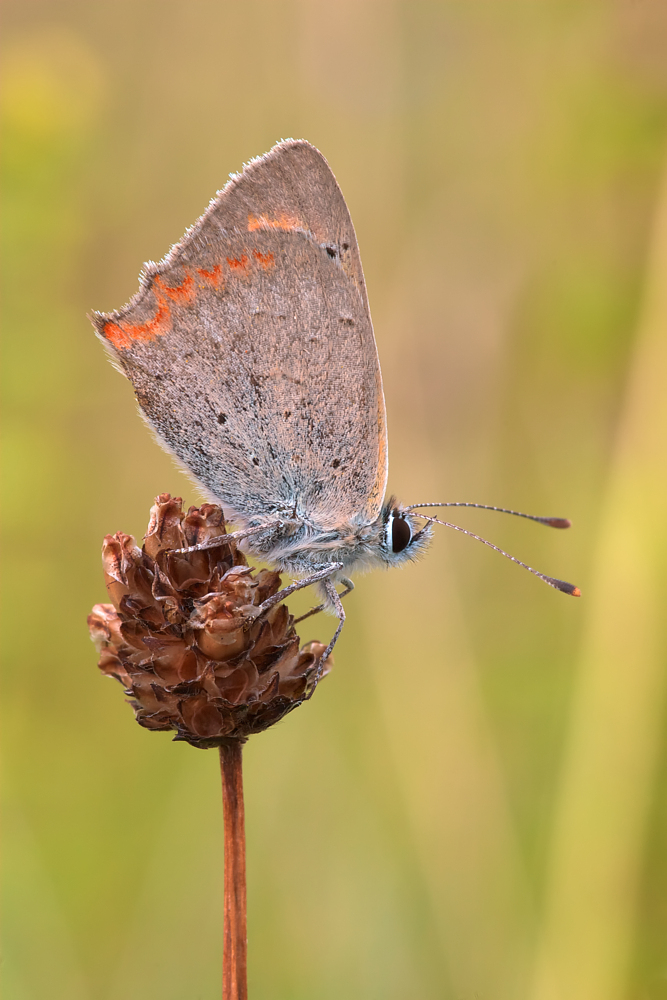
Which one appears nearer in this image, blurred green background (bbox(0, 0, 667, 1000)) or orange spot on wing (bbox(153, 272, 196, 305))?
orange spot on wing (bbox(153, 272, 196, 305))

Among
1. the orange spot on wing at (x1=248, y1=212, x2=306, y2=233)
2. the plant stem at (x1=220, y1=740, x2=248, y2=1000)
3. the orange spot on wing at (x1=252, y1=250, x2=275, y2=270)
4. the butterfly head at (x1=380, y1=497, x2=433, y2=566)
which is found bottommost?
the plant stem at (x1=220, y1=740, x2=248, y2=1000)

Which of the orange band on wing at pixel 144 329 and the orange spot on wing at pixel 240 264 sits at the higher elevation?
the orange spot on wing at pixel 240 264

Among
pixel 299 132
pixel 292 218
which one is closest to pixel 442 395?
pixel 292 218

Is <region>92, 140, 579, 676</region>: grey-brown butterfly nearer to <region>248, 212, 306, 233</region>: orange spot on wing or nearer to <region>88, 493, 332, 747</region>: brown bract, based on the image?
<region>248, 212, 306, 233</region>: orange spot on wing

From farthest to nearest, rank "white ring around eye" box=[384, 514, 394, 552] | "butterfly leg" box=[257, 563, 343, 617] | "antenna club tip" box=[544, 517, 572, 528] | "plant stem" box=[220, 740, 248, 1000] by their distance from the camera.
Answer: "antenna club tip" box=[544, 517, 572, 528] → "white ring around eye" box=[384, 514, 394, 552] → "butterfly leg" box=[257, 563, 343, 617] → "plant stem" box=[220, 740, 248, 1000]

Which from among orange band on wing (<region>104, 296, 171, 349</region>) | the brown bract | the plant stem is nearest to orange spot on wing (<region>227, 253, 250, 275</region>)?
orange band on wing (<region>104, 296, 171, 349</region>)

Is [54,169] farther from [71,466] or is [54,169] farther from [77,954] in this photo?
[77,954]

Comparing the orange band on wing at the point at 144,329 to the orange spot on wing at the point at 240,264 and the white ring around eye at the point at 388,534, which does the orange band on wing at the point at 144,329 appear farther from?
the white ring around eye at the point at 388,534

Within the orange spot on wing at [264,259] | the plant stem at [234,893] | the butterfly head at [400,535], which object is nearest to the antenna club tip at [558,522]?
the butterfly head at [400,535]
